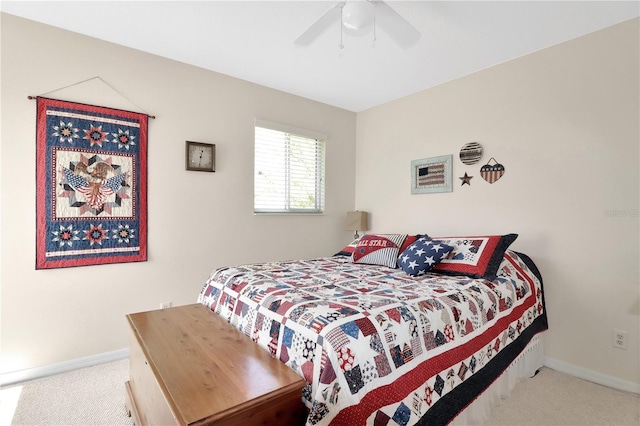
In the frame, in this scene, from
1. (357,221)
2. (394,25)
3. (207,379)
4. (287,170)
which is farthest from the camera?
(357,221)

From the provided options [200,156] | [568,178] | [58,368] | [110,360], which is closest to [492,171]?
[568,178]

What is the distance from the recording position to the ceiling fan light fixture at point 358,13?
176 cm

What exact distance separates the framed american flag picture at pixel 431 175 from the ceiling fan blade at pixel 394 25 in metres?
1.43

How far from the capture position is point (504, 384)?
6.53ft

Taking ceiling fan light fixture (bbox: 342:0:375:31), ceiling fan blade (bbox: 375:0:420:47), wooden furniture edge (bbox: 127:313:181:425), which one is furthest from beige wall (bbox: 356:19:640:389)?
wooden furniture edge (bbox: 127:313:181:425)

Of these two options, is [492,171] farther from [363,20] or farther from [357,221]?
[363,20]

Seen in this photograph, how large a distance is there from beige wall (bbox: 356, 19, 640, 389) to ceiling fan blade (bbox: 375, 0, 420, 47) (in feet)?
4.19

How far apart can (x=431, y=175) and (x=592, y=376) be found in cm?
204

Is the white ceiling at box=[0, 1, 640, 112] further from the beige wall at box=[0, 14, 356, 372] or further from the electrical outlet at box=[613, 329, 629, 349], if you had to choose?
the electrical outlet at box=[613, 329, 629, 349]

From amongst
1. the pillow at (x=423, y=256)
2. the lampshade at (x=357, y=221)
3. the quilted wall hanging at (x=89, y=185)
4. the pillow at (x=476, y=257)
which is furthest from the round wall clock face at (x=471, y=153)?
the quilted wall hanging at (x=89, y=185)

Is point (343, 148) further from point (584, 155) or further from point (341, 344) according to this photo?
point (341, 344)

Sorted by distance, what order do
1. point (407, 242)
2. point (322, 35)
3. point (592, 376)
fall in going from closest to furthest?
1. point (592, 376)
2. point (322, 35)
3. point (407, 242)

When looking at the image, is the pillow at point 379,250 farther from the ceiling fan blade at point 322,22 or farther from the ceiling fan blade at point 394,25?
the ceiling fan blade at point 322,22

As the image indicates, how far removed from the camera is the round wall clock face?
2.98 metres
